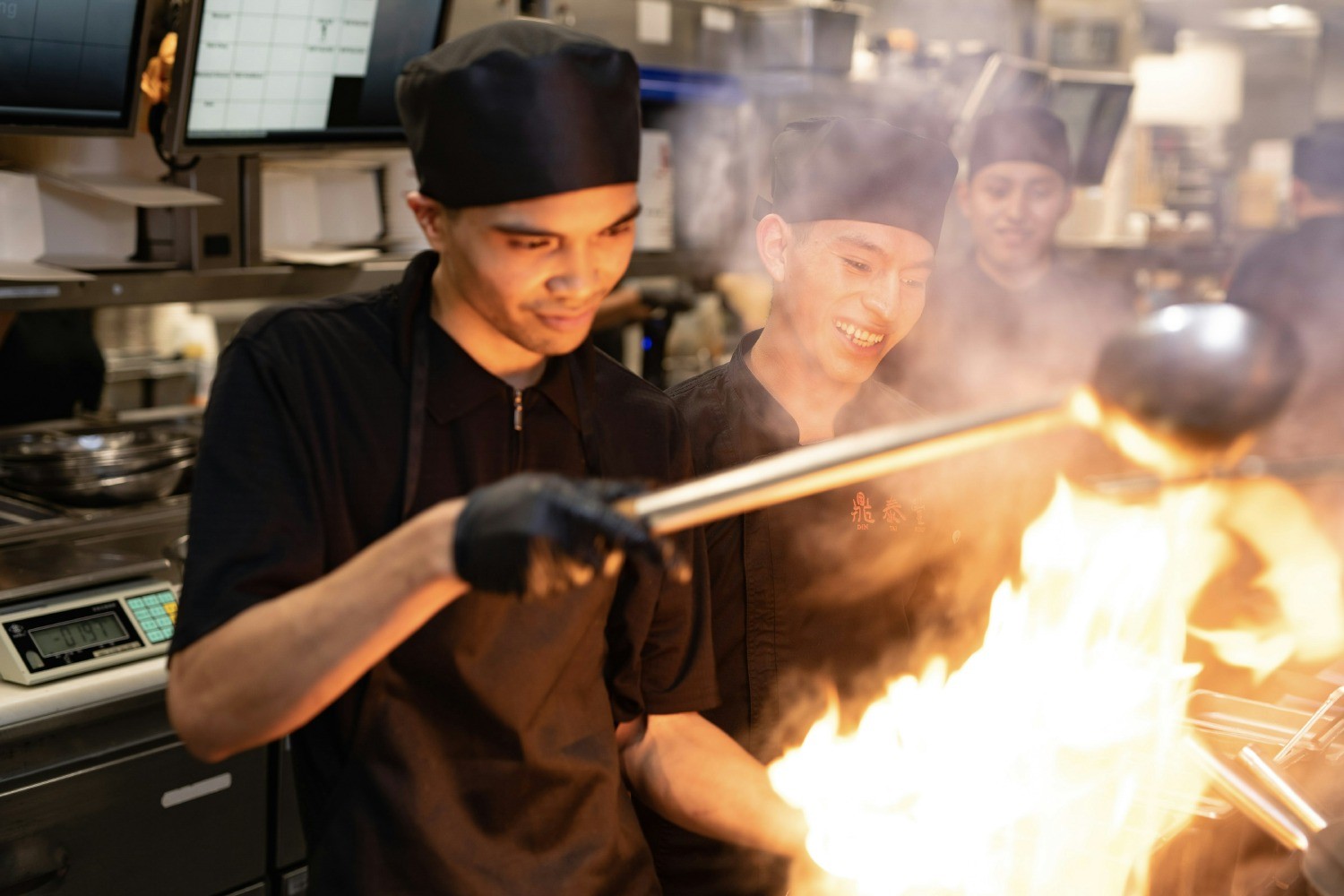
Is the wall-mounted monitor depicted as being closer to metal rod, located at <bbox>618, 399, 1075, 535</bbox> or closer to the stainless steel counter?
the stainless steel counter

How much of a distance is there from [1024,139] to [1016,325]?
559 millimetres

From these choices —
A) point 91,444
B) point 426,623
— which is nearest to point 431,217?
point 426,623

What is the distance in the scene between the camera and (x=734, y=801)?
1.58 meters

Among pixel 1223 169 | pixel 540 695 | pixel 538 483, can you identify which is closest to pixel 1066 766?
pixel 540 695

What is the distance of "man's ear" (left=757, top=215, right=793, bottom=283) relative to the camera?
6.82ft

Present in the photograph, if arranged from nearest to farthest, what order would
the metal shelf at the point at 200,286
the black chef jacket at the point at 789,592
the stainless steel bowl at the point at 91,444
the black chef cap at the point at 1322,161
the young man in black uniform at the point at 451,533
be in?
the young man in black uniform at the point at 451,533 < the black chef jacket at the point at 789,592 < the metal shelf at the point at 200,286 < the stainless steel bowl at the point at 91,444 < the black chef cap at the point at 1322,161

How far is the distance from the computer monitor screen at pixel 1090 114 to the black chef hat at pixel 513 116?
422 centimetres

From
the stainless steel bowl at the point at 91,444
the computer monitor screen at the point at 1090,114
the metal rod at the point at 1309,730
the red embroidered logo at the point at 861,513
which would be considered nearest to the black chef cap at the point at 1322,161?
the computer monitor screen at the point at 1090,114

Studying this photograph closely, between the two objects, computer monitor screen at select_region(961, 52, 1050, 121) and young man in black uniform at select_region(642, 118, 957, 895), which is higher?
computer monitor screen at select_region(961, 52, 1050, 121)

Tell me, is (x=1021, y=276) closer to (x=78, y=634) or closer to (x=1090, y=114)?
(x=1090, y=114)

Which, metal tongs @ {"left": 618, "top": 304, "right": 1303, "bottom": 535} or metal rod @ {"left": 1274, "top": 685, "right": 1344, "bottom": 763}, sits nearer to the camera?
metal tongs @ {"left": 618, "top": 304, "right": 1303, "bottom": 535}

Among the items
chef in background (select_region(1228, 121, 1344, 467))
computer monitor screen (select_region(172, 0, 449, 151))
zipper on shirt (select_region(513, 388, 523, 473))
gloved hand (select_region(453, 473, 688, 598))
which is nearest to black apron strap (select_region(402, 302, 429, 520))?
zipper on shirt (select_region(513, 388, 523, 473))

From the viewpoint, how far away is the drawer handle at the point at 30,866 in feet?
6.92

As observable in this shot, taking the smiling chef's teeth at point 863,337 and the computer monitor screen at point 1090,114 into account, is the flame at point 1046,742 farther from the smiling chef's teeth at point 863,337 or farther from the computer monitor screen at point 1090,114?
the computer monitor screen at point 1090,114
